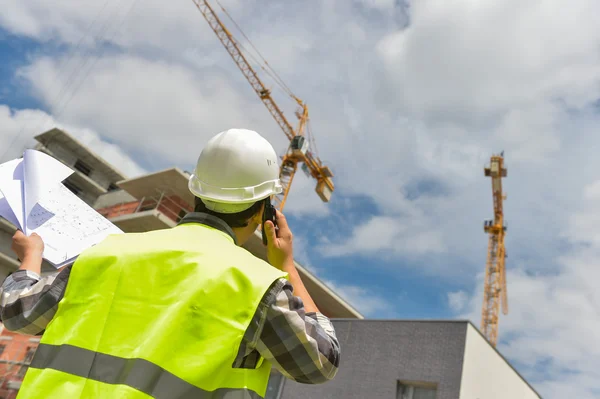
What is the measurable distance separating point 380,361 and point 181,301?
11417 millimetres

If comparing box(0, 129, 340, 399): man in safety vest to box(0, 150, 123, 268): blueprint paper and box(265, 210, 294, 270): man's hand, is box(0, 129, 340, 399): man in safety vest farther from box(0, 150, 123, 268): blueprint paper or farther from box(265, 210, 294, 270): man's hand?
box(0, 150, 123, 268): blueprint paper

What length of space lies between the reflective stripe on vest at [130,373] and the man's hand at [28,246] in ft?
1.90

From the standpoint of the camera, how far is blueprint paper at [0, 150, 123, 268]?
193 cm

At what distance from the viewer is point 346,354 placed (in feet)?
41.4

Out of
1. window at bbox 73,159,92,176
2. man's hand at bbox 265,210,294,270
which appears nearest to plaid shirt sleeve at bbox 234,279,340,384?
man's hand at bbox 265,210,294,270

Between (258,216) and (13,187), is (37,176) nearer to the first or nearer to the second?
(13,187)

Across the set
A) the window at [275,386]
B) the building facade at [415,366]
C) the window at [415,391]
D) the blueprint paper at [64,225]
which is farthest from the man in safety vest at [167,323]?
the window at [275,386]

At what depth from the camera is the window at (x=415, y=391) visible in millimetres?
11141

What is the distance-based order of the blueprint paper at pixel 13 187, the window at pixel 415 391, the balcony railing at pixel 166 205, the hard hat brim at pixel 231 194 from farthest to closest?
the balcony railing at pixel 166 205 < the window at pixel 415 391 < the blueprint paper at pixel 13 187 < the hard hat brim at pixel 231 194

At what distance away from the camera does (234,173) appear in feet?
5.93

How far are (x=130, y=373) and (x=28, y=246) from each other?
0.84m

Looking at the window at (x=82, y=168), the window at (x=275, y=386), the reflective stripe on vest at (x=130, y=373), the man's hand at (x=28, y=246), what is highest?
the window at (x=82, y=168)

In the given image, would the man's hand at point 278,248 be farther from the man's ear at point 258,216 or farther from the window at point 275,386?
the window at point 275,386

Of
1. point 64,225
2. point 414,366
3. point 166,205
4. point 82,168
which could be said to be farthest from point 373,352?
point 82,168
